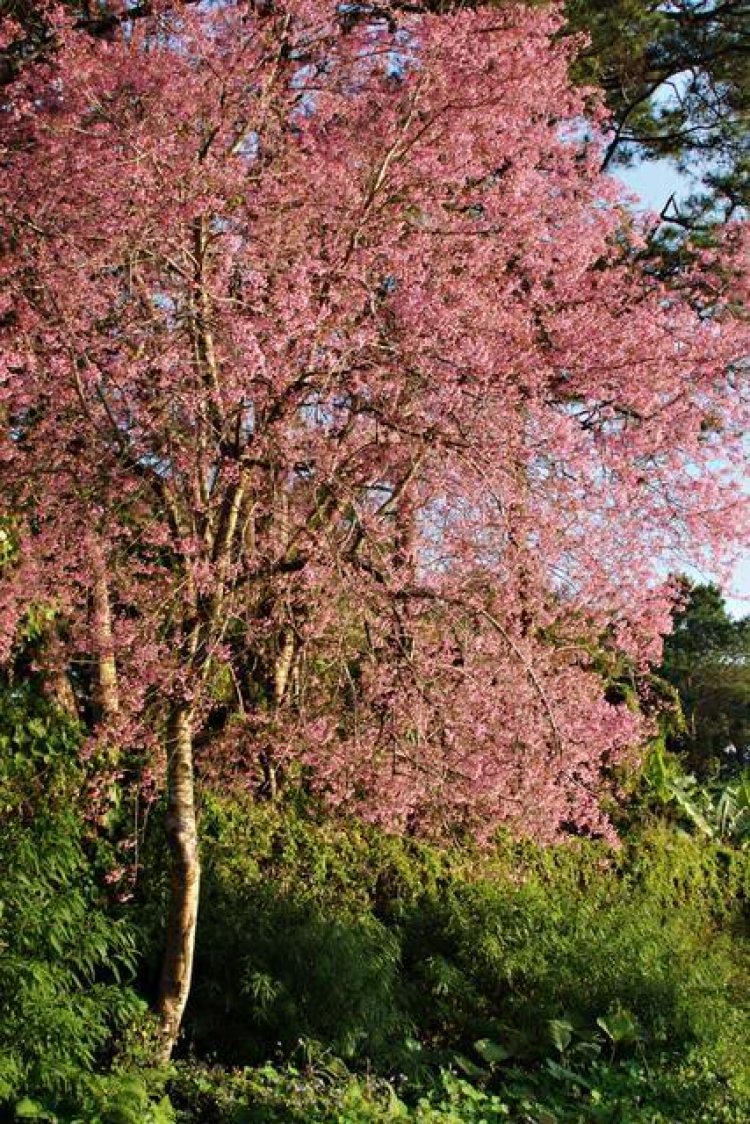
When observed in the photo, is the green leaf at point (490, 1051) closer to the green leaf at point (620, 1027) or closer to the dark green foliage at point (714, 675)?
the green leaf at point (620, 1027)

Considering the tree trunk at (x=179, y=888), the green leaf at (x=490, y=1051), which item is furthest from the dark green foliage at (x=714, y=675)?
the tree trunk at (x=179, y=888)

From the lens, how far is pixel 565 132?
335 inches

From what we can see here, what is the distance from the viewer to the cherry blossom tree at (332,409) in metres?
5.69

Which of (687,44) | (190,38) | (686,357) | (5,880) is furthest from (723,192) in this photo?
(5,880)

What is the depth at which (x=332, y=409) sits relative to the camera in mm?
6285

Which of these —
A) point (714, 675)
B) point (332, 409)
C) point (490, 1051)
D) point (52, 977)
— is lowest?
point (490, 1051)

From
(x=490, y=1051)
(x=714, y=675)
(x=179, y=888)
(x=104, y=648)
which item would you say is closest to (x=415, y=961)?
(x=490, y=1051)

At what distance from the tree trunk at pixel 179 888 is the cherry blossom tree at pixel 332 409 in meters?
0.01

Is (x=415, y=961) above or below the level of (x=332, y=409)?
below

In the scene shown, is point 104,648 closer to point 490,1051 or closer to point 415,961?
point 415,961

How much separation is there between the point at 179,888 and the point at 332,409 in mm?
2547

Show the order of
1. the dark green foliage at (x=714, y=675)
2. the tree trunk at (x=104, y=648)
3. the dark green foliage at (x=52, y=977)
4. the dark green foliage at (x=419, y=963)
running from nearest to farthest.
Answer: the dark green foliage at (x=52, y=977)
the dark green foliage at (x=419, y=963)
the tree trunk at (x=104, y=648)
the dark green foliage at (x=714, y=675)

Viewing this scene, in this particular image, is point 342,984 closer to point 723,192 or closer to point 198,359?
point 198,359

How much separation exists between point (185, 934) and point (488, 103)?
473cm
